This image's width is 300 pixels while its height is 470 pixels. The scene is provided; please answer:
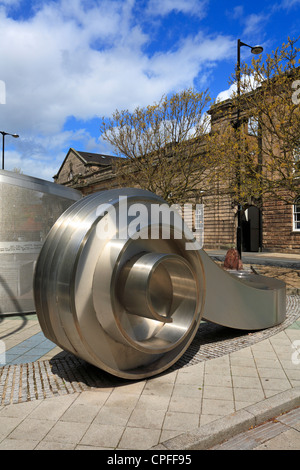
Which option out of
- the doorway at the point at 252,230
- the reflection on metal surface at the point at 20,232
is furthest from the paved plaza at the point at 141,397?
the doorway at the point at 252,230

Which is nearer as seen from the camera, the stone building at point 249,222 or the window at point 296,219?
the window at point 296,219

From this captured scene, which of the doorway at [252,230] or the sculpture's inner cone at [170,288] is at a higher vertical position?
the doorway at [252,230]

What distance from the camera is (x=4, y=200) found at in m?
8.49

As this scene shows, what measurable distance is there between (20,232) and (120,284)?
5.27 m

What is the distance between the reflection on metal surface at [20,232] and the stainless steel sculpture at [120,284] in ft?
15.2

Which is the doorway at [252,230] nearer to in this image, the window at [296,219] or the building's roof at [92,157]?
the window at [296,219]

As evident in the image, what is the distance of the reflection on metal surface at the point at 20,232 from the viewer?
844 cm

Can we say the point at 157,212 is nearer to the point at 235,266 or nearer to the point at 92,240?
the point at 92,240

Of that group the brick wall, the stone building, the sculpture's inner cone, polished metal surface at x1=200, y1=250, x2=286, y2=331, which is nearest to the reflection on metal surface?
the sculpture's inner cone

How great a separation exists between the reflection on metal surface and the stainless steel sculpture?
4.62m

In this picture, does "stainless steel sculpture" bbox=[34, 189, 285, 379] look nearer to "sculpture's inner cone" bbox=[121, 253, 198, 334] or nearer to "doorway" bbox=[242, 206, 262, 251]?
"sculpture's inner cone" bbox=[121, 253, 198, 334]

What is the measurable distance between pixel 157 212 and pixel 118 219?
2.18 feet

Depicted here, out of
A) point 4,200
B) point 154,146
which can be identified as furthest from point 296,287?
point 154,146

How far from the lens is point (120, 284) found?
429 centimetres
